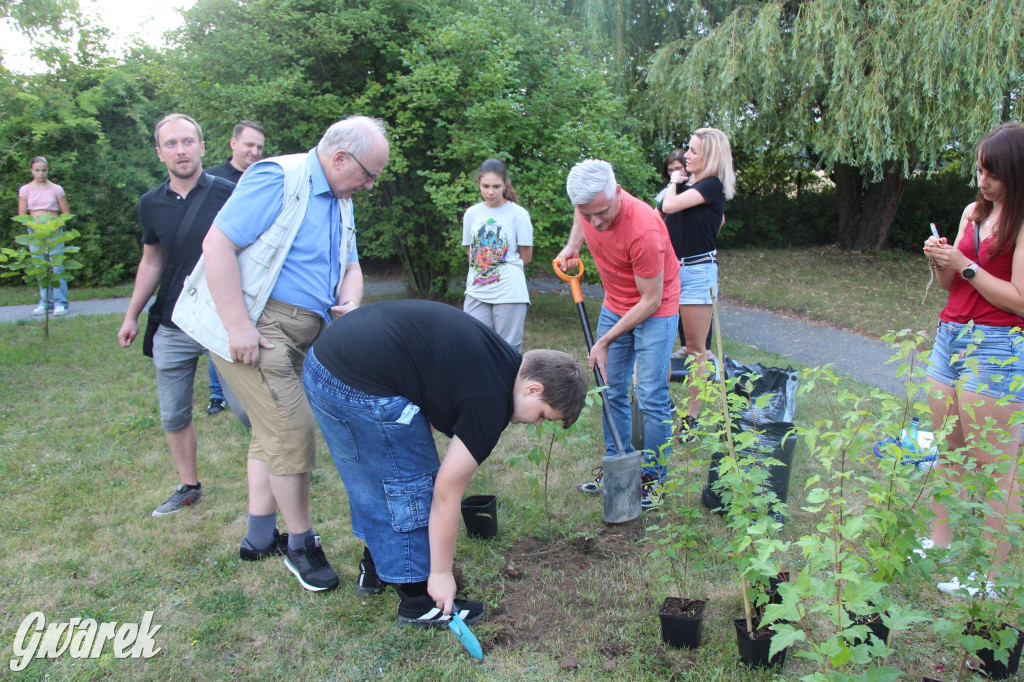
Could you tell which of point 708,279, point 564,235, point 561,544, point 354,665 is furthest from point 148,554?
point 564,235

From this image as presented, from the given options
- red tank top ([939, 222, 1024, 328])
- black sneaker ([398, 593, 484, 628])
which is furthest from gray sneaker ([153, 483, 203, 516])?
red tank top ([939, 222, 1024, 328])

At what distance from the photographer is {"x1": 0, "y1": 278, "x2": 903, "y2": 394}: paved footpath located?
22.0 ft

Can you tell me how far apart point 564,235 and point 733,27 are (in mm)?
6094

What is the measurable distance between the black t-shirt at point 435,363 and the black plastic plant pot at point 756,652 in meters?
1.10

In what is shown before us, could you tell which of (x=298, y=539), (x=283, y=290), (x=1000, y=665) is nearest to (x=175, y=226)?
(x=283, y=290)

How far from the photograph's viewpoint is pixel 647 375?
3551 mm

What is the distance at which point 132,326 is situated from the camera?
11.6ft

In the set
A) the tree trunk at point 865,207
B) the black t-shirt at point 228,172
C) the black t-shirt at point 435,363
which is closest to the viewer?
the black t-shirt at point 435,363

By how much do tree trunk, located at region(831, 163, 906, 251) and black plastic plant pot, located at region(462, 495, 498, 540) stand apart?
40.2 feet

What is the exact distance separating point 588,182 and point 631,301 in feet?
2.50

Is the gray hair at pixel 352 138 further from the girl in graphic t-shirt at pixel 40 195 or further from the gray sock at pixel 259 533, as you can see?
the girl in graphic t-shirt at pixel 40 195

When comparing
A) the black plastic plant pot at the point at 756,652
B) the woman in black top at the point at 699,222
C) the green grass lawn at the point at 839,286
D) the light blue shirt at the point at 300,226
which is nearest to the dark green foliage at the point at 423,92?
the woman in black top at the point at 699,222

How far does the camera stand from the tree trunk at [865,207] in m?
13.3

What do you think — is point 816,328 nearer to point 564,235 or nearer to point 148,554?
point 564,235
